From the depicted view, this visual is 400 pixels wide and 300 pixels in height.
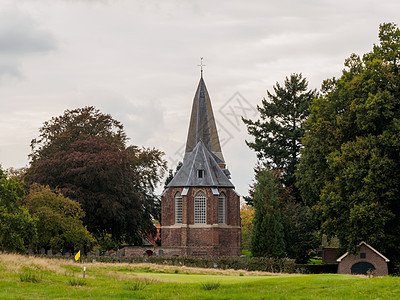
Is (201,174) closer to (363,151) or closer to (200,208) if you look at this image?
(200,208)

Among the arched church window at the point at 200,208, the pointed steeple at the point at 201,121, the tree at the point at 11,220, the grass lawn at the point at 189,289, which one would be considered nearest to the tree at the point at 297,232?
the arched church window at the point at 200,208

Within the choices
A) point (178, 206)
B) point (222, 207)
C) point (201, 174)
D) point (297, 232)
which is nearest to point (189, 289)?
point (297, 232)

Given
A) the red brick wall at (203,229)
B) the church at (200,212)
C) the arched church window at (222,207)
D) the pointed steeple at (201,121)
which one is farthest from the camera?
the pointed steeple at (201,121)

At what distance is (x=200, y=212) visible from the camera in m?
54.3

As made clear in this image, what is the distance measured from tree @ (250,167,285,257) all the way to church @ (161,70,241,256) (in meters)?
9.65

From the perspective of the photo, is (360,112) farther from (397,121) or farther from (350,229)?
(350,229)

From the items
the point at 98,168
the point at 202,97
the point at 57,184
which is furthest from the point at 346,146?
the point at 202,97

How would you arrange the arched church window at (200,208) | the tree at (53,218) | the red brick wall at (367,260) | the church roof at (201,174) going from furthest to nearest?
the church roof at (201,174) → the arched church window at (200,208) → the tree at (53,218) → the red brick wall at (367,260)

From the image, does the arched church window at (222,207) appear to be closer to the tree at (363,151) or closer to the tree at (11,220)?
the tree at (363,151)

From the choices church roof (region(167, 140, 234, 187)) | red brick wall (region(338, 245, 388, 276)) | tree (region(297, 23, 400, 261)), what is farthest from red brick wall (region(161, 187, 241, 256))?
red brick wall (region(338, 245, 388, 276))

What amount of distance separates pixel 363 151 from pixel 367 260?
284 inches

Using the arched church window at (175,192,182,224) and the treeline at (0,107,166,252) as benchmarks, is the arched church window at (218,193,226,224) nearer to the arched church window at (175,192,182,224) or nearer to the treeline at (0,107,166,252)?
the arched church window at (175,192,182,224)

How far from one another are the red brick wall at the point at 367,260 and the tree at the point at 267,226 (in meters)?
7.81

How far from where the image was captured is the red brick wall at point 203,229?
53.3 meters
